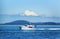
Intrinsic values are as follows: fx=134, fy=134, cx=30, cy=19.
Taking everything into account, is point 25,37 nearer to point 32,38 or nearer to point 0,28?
point 32,38

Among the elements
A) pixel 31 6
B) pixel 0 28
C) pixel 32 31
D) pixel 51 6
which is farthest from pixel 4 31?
pixel 51 6

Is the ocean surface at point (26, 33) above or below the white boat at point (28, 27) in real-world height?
below

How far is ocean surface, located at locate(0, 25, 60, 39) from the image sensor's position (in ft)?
5.55

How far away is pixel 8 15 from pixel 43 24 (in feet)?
1.51

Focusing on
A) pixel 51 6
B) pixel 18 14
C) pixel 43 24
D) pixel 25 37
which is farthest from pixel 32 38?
pixel 51 6

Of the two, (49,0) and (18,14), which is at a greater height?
(49,0)

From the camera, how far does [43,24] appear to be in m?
1.72

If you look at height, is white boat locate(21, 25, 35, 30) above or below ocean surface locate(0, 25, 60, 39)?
above

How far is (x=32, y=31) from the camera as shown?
1.71m

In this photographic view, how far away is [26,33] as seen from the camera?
171 centimetres

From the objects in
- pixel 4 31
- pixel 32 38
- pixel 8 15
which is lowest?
pixel 32 38

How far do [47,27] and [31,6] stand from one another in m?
0.34

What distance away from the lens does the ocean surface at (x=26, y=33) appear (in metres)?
1.69

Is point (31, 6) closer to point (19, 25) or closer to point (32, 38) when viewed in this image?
point (19, 25)
